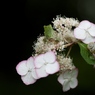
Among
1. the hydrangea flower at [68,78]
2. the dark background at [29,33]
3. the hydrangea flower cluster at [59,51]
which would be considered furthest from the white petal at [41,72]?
the dark background at [29,33]

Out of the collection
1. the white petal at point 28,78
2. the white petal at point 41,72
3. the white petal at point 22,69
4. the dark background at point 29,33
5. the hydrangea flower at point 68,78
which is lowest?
the white petal at point 41,72

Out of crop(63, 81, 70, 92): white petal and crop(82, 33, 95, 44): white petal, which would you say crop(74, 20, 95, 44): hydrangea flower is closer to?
crop(82, 33, 95, 44): white petal

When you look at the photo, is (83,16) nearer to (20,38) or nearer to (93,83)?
(20,38)

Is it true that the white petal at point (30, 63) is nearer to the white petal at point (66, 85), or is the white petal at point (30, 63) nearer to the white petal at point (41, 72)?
the white petal at point (41, 72)

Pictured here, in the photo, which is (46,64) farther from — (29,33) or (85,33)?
(29,33)

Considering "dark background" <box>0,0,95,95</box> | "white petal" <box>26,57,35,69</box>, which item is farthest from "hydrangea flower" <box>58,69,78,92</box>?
"dark background" <box>0,0,95,95</box>

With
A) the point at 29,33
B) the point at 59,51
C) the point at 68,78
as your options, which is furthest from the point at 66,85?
the point at 29,33

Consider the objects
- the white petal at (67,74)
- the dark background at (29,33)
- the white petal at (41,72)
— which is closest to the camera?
the white petal at (41,72)
